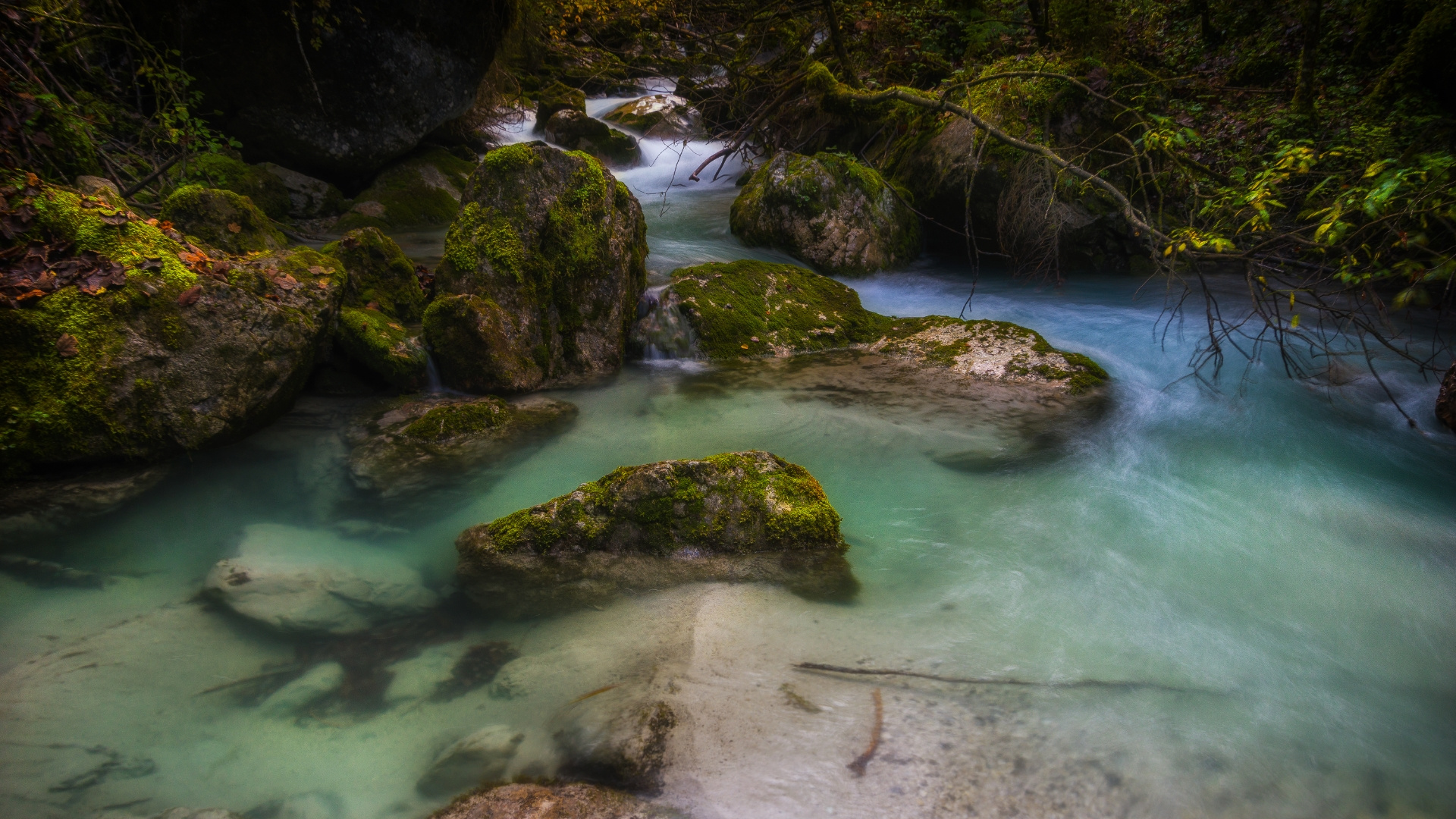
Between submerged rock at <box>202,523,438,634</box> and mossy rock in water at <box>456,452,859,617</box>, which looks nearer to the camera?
submerged rock at <box>202,523,438,634</box>

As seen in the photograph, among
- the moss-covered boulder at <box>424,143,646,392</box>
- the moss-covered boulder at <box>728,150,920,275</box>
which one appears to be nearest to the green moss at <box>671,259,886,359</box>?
the moss-covered boulder at <box>424,143,646,392</box>

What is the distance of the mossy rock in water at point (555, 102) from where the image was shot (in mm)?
15594

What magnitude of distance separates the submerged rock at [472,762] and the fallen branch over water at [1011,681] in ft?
3.91

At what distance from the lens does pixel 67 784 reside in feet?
7.25

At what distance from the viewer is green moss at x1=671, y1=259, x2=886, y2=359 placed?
689 cm

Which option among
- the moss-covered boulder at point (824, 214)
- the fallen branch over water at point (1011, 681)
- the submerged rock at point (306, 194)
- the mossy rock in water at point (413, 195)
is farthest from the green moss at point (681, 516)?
the submerged rock at point (306, 194)

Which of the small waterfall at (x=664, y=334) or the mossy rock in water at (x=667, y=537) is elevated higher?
the small waterfall at (x=664, y=334)

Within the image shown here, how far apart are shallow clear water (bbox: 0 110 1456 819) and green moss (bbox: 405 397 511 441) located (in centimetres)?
51

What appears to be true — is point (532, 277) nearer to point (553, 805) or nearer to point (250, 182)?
point (553, 805)

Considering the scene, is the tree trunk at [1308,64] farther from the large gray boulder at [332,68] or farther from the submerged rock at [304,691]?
the submerged rock at [304,691]

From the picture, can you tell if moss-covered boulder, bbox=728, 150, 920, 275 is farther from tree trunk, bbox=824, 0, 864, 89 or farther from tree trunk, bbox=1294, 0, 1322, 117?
tree trunk, bbox=1294, 0, 1322, 117

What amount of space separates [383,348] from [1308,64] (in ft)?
37.4

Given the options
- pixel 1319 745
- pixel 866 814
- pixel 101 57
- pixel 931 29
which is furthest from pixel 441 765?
pixel 931 29

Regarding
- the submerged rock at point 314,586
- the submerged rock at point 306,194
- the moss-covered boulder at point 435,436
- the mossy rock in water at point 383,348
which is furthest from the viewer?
the submerged rock at point 306,194
